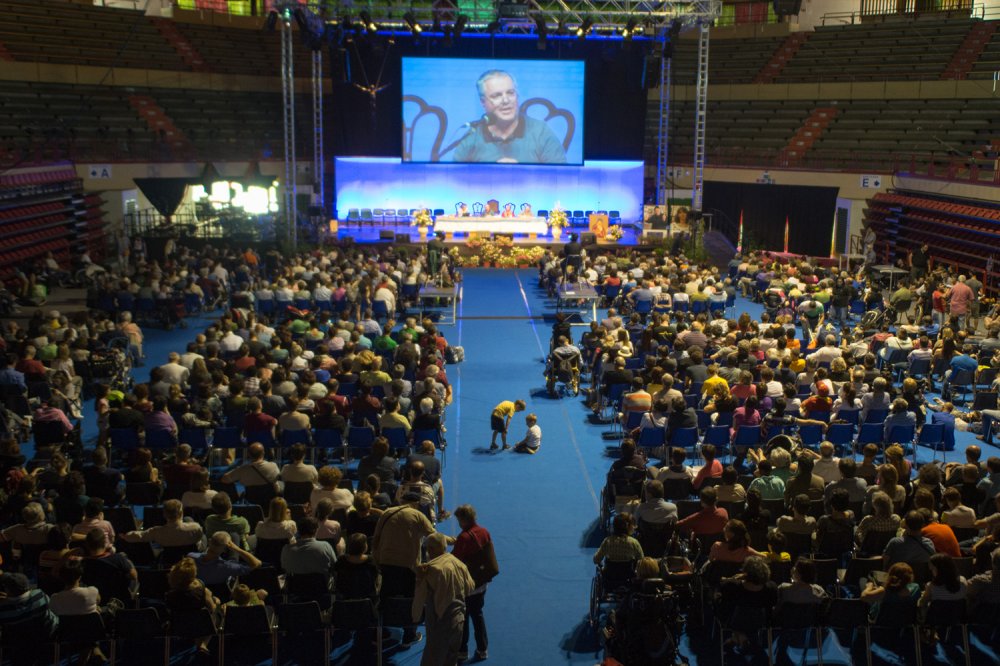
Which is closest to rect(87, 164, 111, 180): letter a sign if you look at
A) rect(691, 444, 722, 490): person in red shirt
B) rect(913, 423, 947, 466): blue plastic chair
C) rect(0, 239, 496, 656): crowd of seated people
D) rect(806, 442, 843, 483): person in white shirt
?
rect(0, 239, 496, 656): crowd of seated people

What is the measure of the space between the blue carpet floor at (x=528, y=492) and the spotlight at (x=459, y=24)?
1149 centimetres

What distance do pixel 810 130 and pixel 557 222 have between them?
10.4 m

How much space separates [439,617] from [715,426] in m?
6.48

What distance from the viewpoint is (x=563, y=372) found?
57.6 feet

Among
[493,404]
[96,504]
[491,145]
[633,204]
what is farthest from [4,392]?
[633,204]

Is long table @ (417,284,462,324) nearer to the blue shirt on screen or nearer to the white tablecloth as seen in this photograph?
the white tablecloth

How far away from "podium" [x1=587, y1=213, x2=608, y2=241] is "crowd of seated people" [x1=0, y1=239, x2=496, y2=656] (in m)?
13.8

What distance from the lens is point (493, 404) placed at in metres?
17.1

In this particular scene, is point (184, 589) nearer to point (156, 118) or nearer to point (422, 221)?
point (422, 221)

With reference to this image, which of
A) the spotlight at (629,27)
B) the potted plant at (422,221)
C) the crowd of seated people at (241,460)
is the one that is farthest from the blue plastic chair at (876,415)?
the potted plant at (422,221)

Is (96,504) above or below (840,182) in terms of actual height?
below

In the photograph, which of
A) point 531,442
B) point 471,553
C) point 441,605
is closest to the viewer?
point 441,605

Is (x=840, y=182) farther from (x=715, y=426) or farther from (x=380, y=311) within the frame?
(x=715, y=426)

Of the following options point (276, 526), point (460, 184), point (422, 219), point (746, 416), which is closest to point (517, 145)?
point (460, 184)
